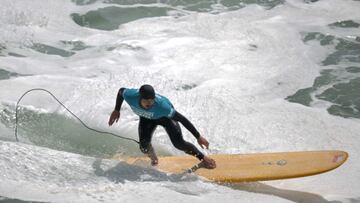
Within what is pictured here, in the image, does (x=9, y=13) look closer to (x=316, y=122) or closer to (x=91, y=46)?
(x=91, y=46)

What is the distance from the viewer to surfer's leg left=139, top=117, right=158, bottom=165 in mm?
5870

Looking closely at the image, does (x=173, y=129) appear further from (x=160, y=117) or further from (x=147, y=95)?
(x=147, y=95)

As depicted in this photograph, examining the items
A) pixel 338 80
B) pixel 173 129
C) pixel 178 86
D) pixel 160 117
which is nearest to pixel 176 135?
pixel 173 129

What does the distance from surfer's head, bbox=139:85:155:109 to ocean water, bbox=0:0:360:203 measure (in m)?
0.73

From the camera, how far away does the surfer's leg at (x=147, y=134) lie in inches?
231

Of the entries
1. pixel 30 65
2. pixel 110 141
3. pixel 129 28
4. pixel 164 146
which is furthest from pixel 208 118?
pixel 129 28

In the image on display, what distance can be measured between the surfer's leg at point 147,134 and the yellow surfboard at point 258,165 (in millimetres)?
201

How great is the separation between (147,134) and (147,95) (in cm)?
79

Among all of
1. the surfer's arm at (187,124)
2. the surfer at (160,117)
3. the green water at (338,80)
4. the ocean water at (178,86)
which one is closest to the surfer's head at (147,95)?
the surfer at (160,117)

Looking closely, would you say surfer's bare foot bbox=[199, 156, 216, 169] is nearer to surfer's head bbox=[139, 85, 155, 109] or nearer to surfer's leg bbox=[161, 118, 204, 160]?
surfer's leg bbox=[161, 118, 204, 160]

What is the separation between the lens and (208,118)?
26.3 ft

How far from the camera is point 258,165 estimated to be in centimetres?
626

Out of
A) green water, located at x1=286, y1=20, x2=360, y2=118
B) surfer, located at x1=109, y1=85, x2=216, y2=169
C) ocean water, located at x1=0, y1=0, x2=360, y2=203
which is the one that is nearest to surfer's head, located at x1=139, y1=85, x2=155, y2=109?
surfer, located at x1=109, y1=85, x2=216, y2=169

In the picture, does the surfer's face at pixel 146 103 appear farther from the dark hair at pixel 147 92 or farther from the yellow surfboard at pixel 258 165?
the yellow surfboard at pixel 258 165
